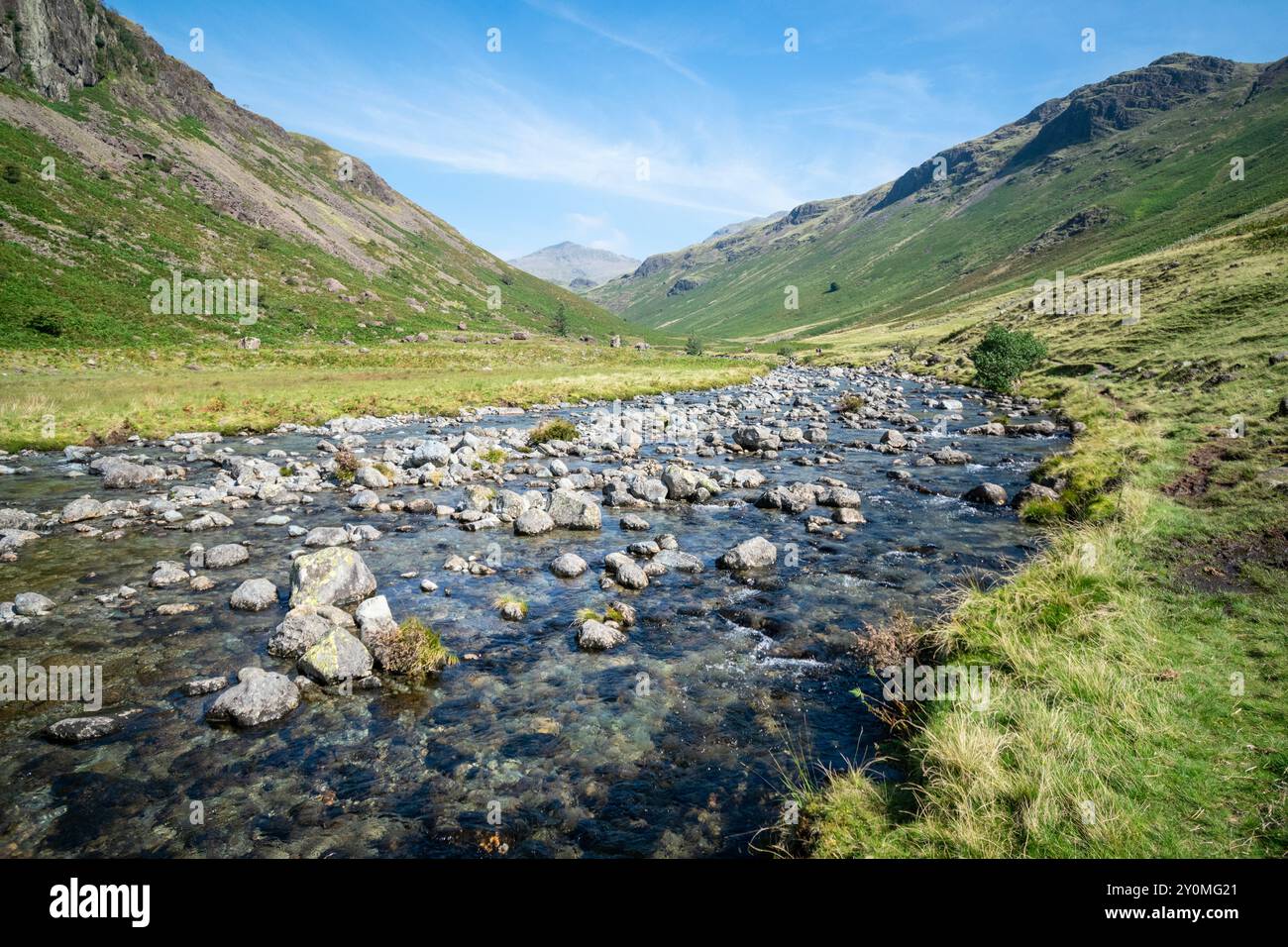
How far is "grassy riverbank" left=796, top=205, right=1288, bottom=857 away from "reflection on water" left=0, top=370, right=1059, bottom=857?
176 cm

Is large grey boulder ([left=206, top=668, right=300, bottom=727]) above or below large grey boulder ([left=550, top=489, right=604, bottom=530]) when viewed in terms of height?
below

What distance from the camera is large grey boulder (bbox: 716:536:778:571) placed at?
50.1 ft

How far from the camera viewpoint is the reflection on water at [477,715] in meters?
6.80

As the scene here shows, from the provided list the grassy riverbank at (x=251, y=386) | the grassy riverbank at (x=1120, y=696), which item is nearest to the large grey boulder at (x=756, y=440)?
the grassy riverbank at (x=1120, y=696)

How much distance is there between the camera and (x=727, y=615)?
41.7ft

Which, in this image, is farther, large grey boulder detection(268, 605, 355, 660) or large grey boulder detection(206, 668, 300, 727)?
large grey boulder detection(268, 605, 355, 660)

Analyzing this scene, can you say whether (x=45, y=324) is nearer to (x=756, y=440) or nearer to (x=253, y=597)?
(x=253, y=597)

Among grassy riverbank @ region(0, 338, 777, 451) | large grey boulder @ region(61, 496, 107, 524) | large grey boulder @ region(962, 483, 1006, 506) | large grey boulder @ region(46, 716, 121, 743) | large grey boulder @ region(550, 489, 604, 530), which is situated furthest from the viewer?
grassy riverbank @ region(0, 338, 777, 451)

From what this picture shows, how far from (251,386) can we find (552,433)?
1073 inches

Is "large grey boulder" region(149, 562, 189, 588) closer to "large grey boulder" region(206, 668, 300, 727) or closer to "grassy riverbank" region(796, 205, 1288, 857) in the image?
"large grey boulder" region(206, 668, 300, 727)

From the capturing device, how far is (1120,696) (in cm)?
720

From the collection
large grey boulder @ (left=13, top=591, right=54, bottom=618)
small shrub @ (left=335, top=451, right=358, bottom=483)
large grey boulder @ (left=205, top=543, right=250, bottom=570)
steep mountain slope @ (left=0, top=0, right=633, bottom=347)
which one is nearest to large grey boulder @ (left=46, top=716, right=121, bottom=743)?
large grey boulder @ (left=13, top=591, right=54, bottom=618)
